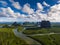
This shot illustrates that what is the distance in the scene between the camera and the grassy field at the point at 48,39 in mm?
4391

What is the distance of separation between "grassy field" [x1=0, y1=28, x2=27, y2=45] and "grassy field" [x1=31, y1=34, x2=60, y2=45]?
0.42 meters

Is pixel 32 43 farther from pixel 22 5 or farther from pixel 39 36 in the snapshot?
pixel 22 5

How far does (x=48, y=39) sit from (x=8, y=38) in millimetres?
1158

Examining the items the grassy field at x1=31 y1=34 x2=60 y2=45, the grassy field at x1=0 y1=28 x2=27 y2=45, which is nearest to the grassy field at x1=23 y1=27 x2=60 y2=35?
the grassy field at x1=31 y1=34 x2=60 y2=45

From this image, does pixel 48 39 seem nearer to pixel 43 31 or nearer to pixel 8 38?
pixel 43 31

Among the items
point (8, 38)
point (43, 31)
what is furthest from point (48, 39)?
point (8, 38)

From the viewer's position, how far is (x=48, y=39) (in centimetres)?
449

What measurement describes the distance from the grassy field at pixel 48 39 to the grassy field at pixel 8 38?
0.42 meters

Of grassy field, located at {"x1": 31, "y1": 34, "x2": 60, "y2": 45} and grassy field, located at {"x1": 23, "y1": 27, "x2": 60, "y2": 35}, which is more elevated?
grassy field, located at {"x1": 23, "y1": 27, "x2": 60, "y2": 35}

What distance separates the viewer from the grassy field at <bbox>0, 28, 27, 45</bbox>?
4.33 m

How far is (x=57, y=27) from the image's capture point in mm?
4605

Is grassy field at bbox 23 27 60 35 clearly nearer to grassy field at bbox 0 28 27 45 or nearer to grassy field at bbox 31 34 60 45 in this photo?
grassy field at bbox 31 34 60 45

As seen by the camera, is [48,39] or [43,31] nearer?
[48,39]

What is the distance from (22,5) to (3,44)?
1288mm
